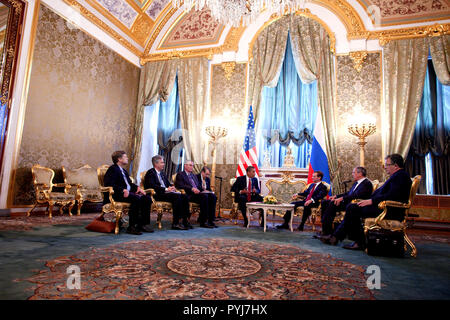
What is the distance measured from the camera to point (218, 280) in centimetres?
214

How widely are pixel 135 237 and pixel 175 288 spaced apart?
215cm

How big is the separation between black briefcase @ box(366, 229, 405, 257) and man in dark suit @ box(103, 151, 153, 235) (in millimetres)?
3090

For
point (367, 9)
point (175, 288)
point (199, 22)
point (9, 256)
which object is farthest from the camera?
point (199, 22)

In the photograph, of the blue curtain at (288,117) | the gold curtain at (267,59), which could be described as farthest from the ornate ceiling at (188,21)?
the blue curtain at (288,117)

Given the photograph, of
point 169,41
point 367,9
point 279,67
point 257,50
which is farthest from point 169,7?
point 367,9

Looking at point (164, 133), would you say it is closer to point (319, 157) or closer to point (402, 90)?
point (319, 157)

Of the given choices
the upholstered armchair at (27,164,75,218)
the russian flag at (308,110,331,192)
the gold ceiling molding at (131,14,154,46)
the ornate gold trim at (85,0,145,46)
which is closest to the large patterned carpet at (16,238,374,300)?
the upholstered armchair at (27,164,75,218)

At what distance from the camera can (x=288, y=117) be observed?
773 cm

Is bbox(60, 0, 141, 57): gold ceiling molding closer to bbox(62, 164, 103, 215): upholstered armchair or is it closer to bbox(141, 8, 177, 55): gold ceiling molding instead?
bbox(141, 8, 177, 55): gold ceiling molding

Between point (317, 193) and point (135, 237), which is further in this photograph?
point (317, 193)

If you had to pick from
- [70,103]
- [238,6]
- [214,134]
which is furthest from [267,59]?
[70,103]

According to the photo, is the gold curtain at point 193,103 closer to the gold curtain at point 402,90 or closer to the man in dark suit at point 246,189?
the man in dark suit at point 246,189
